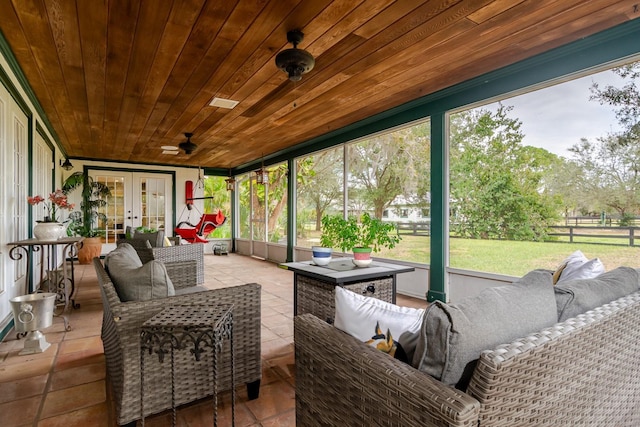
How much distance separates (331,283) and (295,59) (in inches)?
64.1

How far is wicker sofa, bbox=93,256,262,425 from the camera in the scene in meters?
1.59

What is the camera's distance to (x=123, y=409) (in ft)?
5.19

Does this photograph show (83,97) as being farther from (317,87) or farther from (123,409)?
(123,409)

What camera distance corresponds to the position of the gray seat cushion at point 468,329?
0.88 m

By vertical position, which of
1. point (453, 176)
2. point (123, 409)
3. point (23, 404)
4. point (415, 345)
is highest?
point (453, 176)

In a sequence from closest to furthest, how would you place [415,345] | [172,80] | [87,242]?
[415,345]
[172,80]
[87,242]

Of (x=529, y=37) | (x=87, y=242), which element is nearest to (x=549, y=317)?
(x=529, y=37)

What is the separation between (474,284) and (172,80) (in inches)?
148

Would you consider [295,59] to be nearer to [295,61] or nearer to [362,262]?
[295,61]

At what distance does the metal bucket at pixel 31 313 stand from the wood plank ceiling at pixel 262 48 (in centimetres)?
205

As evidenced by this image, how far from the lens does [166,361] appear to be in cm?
171

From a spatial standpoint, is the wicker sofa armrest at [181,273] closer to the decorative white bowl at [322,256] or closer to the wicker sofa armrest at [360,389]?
the decorative white bowl at [322,256]

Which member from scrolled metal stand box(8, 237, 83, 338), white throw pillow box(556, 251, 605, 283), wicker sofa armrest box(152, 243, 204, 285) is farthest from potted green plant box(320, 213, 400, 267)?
scrolled metal stand box(8, 237, 83, 338)

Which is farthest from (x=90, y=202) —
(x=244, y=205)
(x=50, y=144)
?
(x=244, y=205)
